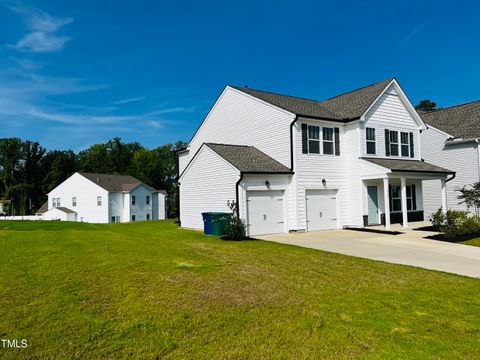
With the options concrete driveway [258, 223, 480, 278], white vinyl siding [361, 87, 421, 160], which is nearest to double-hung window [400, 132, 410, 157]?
white vinyl siding [361, 87, 421, 160]

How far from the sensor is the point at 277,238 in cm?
1520

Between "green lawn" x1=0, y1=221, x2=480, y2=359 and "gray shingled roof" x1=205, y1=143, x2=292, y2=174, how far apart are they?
7.74m

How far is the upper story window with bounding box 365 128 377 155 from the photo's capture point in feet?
64.4

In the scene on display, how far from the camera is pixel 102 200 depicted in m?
45.3

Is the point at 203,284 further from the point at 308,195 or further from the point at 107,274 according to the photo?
the point at 308,195

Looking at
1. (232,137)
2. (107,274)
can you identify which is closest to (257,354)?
(107,274)

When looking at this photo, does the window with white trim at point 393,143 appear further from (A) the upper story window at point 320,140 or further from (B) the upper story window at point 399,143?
(A) the upper story window at point 320,140

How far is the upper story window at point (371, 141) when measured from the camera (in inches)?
773

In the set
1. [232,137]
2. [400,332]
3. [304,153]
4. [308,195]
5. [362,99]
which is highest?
[362,99]

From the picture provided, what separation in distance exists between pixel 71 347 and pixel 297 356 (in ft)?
8.93

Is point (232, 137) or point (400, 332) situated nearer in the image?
point (400, 332)

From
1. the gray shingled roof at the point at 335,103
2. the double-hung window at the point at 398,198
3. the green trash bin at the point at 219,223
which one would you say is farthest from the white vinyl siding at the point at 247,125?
the double-hung window at the point at 398,198

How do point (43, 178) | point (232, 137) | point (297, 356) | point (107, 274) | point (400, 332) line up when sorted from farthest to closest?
point (43, 178) → point (232, 137) → point (107, 274) → point (400, 332) → point (297, 356)

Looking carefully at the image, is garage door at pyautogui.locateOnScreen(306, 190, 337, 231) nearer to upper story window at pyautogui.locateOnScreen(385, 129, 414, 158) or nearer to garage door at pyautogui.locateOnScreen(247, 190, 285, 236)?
garage door at pyautogui.locateOnScreen(247, 190, 285, 236)
